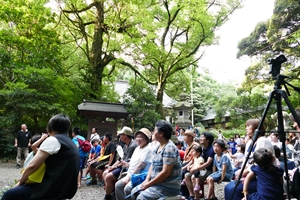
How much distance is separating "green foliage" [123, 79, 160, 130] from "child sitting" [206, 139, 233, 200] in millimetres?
8732

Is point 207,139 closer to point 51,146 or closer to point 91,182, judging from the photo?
point 51,146

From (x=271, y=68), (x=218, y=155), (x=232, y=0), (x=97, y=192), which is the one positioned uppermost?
(x=232, y=0)

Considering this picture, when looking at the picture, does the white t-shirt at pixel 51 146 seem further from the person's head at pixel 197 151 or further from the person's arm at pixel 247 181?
the person's head at pixel 197 151

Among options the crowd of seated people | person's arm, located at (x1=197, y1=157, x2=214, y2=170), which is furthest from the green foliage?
person's arm, located at (x1=197, y1=157, x2=214, y2=170)

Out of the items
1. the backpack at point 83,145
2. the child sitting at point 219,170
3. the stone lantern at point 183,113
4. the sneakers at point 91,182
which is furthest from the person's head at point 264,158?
the stone lantern at point 183,113

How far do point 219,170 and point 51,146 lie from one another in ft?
9.84

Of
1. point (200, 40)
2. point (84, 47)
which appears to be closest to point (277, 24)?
point (200, 40)

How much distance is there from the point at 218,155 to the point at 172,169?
187cm

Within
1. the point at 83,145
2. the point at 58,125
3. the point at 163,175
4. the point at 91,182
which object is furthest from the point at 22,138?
the point at 163,175

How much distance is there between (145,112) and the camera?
13.4 m

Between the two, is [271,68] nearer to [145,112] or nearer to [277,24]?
[145,112]

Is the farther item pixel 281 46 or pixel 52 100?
pixel 281 46

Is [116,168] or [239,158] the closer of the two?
[116,168]

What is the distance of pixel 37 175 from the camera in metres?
2.38
